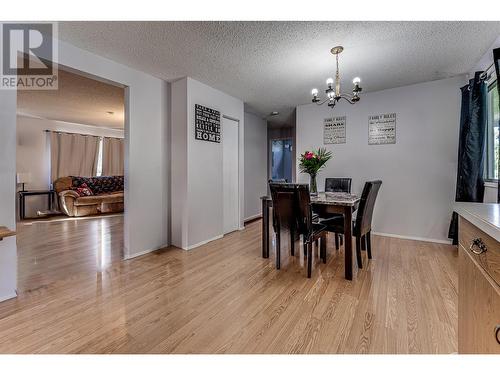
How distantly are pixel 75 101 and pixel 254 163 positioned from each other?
368 centimetres

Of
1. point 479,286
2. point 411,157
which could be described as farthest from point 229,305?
point 411,157

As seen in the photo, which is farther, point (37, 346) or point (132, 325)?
point (132, 325)

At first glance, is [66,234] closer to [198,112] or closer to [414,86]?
[198,112]

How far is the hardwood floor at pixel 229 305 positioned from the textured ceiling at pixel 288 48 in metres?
2.29

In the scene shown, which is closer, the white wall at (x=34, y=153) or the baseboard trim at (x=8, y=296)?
the baseboard trim at (x=8, y=296)

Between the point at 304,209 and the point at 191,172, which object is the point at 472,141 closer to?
the point at 304,209

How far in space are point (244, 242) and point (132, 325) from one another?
210 centimetres

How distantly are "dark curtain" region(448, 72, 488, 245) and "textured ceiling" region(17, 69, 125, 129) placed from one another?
474cm

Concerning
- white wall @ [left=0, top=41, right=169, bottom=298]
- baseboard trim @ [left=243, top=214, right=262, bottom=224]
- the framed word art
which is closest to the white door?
the framed word art

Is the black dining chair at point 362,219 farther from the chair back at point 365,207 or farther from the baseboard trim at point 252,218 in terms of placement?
the baseboard trim at point 252,218

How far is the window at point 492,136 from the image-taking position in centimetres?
255

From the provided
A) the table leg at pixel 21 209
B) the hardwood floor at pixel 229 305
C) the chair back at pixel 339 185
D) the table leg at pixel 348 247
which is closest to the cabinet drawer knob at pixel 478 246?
the hardwood floor at pixel 229 305

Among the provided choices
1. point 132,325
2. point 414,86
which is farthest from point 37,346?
point 414,86
